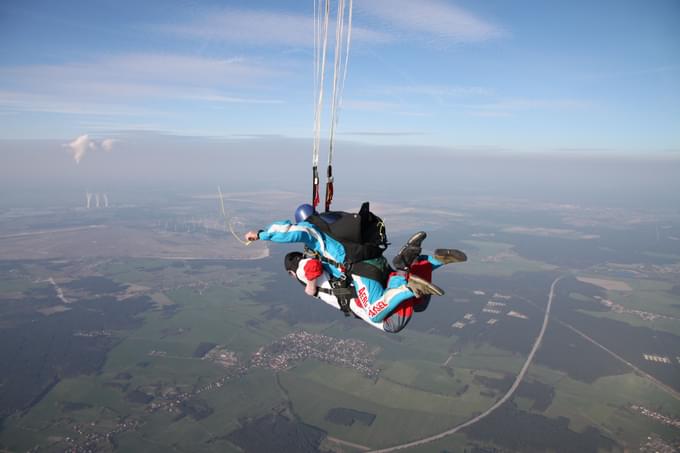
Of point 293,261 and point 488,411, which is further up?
point 293,261

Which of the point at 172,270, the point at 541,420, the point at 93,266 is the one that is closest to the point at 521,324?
the point at 541,420

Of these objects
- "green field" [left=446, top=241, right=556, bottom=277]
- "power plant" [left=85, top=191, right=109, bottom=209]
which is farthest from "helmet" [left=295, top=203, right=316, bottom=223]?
"power plant" [left=85, top=191, right=109, bottom=209]

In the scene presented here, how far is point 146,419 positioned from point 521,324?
3796cm

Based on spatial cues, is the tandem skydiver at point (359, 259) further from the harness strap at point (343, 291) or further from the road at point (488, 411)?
the road at point (488, 411)

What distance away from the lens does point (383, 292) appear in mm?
5934

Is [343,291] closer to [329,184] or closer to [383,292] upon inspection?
[383,292]

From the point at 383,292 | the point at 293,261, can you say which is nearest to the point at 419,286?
the point at 383,292

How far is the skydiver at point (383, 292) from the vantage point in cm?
572

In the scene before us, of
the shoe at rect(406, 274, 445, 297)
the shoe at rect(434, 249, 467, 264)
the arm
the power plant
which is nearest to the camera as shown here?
the shoe at rect(406, 274, 445, 297)

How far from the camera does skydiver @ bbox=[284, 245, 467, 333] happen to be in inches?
225

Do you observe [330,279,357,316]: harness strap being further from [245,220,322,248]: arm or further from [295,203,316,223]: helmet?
[295,203,316,223]: helmet

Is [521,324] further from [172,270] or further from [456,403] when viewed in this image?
[172,270]

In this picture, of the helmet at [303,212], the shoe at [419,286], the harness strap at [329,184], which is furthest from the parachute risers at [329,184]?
the shoe at [419,286]

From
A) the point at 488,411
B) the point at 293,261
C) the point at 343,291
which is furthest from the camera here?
the point at 488,411
